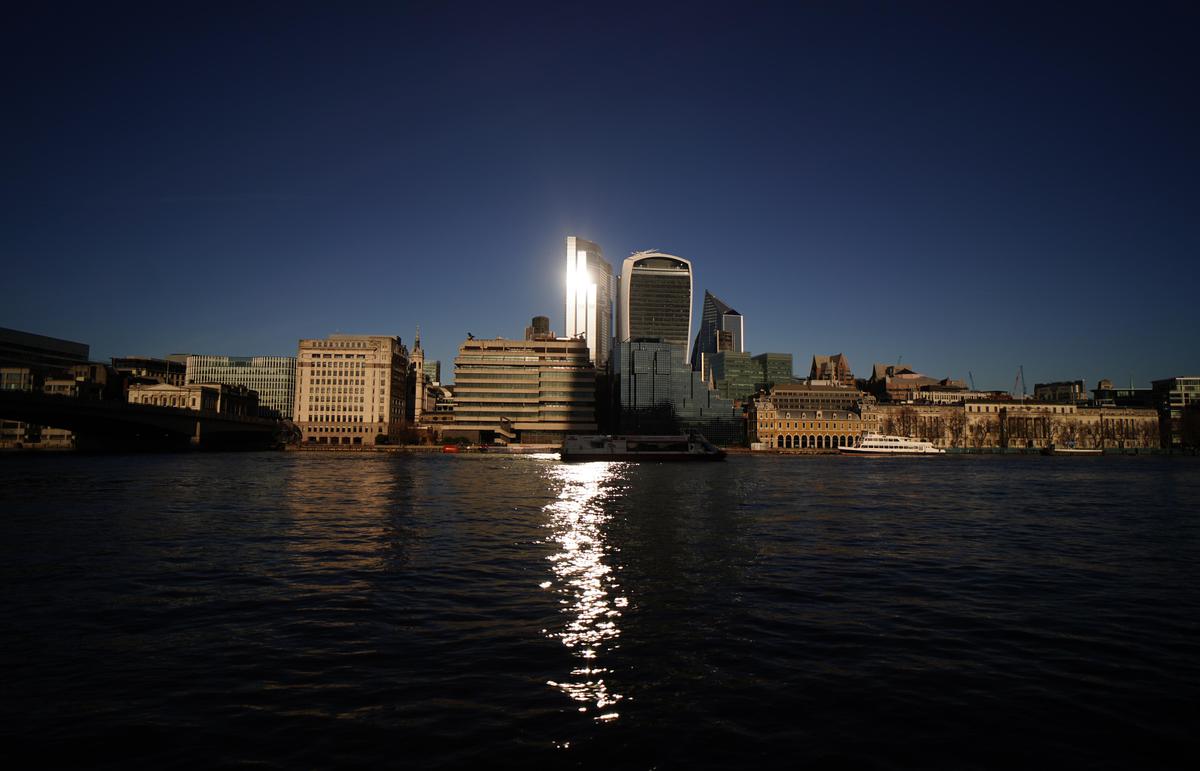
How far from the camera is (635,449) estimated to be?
144 metres

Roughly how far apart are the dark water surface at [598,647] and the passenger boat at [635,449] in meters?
107

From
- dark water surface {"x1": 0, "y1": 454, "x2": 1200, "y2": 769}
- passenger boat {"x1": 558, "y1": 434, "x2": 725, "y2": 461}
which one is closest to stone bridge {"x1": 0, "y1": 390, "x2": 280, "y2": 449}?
passenger boat {"x1": 558, "y1": 434, "x2": 725, "y2": 461}

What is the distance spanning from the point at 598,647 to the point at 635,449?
130 m

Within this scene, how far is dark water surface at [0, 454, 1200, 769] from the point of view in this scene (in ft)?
32.4

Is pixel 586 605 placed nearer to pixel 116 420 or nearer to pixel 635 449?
pixel 635 449

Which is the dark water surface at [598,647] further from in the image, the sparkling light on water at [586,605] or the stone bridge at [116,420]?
the stone bridge at [116,420]

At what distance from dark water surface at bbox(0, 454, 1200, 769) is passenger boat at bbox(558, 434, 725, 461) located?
10709cm

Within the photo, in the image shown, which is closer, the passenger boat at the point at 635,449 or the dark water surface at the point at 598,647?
the dark water surface at the point at 598,647

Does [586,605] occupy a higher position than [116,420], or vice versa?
[116,420]

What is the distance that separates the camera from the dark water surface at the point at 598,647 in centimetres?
987

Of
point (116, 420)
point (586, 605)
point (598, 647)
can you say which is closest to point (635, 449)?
point (116, 420)

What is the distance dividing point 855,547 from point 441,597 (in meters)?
17.8

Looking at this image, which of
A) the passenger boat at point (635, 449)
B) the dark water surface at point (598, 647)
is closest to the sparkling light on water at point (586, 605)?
the dark water surface at point (598, 647)

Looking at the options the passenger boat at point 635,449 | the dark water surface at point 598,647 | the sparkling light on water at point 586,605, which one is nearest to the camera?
the dark water surface at point 598,647
